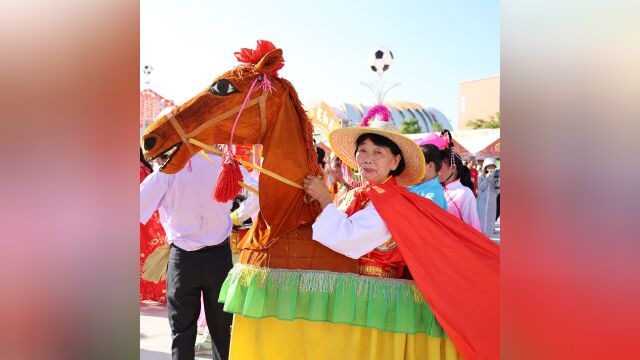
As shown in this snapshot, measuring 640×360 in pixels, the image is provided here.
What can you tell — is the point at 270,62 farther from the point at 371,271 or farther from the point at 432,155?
the point at 432,155

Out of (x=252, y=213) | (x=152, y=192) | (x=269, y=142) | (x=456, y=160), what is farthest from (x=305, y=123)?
(x=456, y=160)

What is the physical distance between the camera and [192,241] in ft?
12.0

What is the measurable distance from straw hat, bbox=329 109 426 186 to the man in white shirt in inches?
39.7

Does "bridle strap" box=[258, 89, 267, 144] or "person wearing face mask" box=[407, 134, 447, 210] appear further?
"person wearing face mask" box=[407, 134, 447, 210]

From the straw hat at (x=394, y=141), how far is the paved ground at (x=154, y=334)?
2.95m

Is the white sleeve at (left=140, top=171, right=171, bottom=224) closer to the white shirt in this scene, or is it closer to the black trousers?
the white shirt

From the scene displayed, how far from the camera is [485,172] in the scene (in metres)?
15.8

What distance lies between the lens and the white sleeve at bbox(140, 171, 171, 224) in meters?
3.62

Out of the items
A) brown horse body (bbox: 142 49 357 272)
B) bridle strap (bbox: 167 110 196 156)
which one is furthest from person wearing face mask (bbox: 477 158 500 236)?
bridle strap (bbox: 167 110 196 156)
